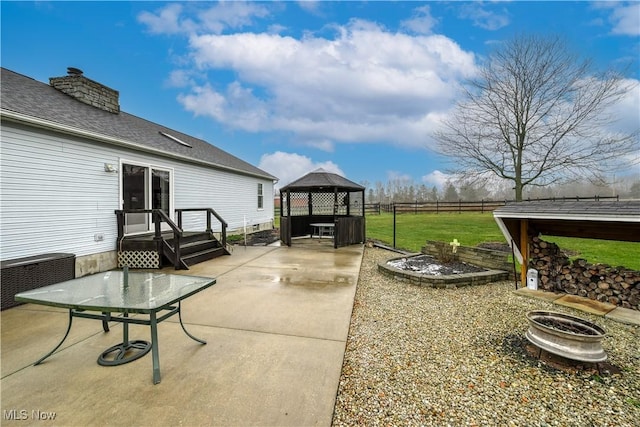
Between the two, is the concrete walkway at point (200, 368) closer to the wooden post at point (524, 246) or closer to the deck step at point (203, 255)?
the deck step at point (203, 255)

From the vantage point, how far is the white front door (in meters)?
6.93

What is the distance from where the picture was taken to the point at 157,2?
28.2 feet

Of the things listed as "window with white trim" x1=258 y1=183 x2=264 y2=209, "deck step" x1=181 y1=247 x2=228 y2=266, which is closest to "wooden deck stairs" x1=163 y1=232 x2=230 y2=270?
"deck step" x1=181 y1=247 x2=228 y2=266

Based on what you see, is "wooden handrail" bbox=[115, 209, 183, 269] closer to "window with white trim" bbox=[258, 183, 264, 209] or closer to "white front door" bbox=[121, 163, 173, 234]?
"white front door" bbox=[121, 163, 173, 234]

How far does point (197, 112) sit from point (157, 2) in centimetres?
739

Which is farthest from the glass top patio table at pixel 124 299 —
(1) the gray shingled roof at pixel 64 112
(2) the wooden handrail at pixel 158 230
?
(1) the gray shingled roof at pixel 64 112

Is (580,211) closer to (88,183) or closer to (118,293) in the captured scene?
(118,293)

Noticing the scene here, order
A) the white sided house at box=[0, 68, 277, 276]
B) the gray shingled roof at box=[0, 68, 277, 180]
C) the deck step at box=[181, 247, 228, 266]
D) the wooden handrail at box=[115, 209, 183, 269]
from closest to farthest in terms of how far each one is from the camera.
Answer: the white sided house at box=[0, 68, 277, 276], the gray shingled roof at box=[0, 68, 277, 180], the wooden handrail at box=[115, 209, 183, 269], the deck step at box=[181, 247, 228, 266]

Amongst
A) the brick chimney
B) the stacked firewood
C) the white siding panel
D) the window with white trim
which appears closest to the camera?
the stacked firewood

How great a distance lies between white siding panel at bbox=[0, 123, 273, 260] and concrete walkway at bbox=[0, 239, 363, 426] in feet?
5.08

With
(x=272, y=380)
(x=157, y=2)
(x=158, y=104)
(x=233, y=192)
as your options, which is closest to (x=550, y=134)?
(x=233, y=192)

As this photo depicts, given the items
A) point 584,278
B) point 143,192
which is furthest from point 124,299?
point 584,278

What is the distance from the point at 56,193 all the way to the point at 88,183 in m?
0.64

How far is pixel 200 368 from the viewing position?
2469mm
